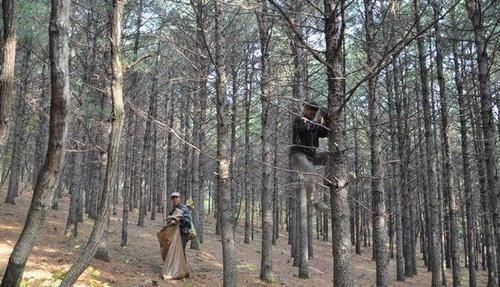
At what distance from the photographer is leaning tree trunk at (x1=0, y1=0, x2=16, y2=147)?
21.3ft

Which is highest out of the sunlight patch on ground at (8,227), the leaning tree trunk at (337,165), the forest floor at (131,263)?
the leaning tree trunk at (337,165)

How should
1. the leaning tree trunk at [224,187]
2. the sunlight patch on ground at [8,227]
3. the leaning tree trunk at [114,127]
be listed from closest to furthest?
the leaning tree trunk at [114,127] < the leaning tree trunk at [224,187] < the sunlight patch on ground at [8,227]

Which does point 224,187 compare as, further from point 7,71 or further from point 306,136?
point 7,71

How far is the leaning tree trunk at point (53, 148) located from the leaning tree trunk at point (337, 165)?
335cm

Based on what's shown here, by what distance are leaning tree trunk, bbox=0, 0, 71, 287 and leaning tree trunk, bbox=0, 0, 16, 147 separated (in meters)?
1.78

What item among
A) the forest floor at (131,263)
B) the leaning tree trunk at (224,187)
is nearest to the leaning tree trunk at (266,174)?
the forest floor at (131,263)

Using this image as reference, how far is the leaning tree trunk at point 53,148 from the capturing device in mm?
4930

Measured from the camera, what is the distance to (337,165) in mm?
4320

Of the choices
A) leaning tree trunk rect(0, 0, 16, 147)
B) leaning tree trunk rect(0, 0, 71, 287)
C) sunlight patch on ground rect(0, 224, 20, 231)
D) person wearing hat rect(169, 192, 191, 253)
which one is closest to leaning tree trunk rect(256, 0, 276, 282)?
person wearing hat rect(169, 192, 191, 253)

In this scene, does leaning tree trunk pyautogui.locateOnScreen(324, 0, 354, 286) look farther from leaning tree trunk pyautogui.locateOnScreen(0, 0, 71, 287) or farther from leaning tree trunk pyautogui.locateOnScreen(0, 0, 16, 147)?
leaning tree trunk pyautogui.locateOnScreen(0, 0, 16, 147)

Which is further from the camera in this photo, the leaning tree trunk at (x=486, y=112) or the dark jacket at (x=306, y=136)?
the leaning tree trunk at (x=486, y=112)

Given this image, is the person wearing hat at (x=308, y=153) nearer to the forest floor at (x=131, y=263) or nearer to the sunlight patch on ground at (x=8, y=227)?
the forest floor at (x=131, y=263)

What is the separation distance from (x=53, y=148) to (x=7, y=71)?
7.50 ft

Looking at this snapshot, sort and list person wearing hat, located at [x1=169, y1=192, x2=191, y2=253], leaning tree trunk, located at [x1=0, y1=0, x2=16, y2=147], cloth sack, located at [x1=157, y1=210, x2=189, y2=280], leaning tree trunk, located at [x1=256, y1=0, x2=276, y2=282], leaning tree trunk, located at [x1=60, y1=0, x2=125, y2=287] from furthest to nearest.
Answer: leaning tree trunk, located at [x1=256, y1=0, x2=276, y2=282] < person wearing hat, located at [x1=169, y1=192, x2=191, y2=253] < cloth sack, located at [x1=157, y1=210, x2=189, y2=280] < leaning tree trunk, located at [x1=0, y1=0, x2=16, y2=147] < leaning tree trunk, located at [x1=60, y1=0, x2=125, y2=287]
